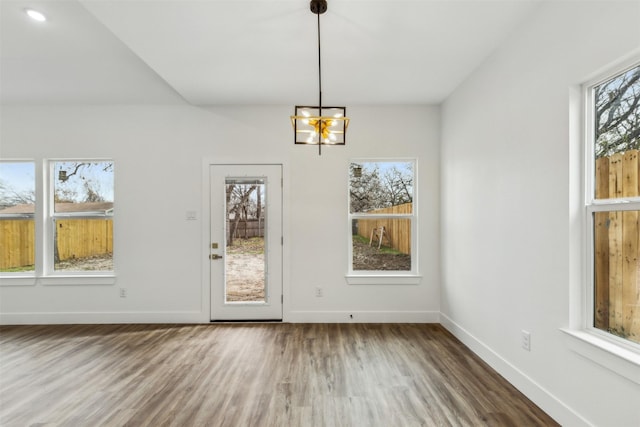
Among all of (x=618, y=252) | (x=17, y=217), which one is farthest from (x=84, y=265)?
(x=618, y=252)

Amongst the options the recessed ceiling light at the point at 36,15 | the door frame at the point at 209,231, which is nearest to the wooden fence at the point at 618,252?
the door frame at the point at 209,231

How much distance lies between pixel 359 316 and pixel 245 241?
1.73m

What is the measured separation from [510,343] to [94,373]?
11.4 feet

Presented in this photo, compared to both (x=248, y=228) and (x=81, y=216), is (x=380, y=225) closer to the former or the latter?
(x=248, y=228)

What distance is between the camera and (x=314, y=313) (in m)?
4.18

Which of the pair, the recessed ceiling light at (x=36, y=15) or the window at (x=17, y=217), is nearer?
the recessed ceiling light at (x=36, y=15)

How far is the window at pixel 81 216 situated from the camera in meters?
4.28

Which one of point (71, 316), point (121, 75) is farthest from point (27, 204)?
point (121, 75)

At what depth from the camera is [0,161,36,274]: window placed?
168 inches

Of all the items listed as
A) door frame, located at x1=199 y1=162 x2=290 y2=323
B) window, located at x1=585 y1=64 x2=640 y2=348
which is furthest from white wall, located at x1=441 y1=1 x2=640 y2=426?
door frame, located at x1=199 y1=162 x2=290 y2=323

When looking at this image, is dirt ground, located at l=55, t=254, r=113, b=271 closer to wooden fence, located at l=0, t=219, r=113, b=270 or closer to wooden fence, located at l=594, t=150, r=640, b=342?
wooden fence, located at l=0, t=219, r=113, b=270

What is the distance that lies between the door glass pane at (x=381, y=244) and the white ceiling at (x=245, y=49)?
153 cm

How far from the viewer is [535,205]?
2.33 metres

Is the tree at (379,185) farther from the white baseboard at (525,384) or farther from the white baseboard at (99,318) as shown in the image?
the white baseboard at (99,318)
